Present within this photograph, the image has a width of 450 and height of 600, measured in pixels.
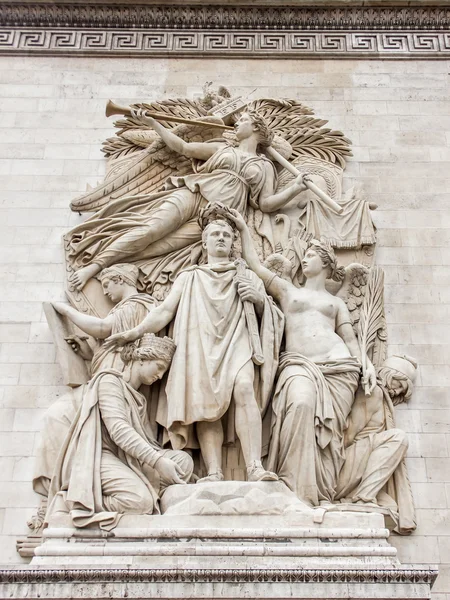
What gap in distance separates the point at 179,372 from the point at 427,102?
15.6 feet

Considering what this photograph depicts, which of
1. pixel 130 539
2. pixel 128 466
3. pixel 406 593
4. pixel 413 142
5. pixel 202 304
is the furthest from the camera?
pixel 413 142

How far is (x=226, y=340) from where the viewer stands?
24.6ft

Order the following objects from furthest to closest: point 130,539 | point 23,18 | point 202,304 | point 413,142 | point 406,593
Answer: point 23,18
point 413,142
point 202,304
point 130,539
point 406,593

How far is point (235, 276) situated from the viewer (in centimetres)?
793

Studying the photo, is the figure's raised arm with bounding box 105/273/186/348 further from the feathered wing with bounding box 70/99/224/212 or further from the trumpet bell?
the trumpet bell

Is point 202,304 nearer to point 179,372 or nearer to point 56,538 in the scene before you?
point 179,372

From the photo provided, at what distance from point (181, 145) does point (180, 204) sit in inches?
29.7

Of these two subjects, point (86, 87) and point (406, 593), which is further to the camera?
point (86, 87)

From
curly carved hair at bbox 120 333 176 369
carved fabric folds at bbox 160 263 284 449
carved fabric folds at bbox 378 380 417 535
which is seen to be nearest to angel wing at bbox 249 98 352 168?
carved fabric folds at bbox 160 263 284 449

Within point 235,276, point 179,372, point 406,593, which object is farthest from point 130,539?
point 235,276

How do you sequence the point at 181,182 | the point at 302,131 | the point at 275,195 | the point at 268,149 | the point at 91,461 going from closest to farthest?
the point at 91,461 → the point at 275,195 → the point at 181,182 → the point at 268,149 → the point at 302,131

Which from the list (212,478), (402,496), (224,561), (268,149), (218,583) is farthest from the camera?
(268,149)

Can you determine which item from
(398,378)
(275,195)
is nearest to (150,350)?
(398,378)

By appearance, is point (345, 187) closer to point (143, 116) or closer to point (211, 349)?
point (143, 116)
